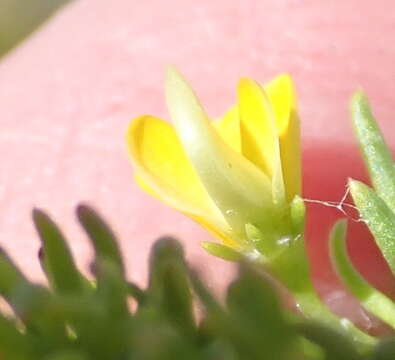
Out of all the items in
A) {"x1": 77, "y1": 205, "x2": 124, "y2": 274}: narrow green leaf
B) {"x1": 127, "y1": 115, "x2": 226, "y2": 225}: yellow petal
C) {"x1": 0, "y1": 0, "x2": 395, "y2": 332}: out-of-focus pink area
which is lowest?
{"x1": 0, "y1": 0, "x2": 395, "y2": 332}: out-of-focus pink area

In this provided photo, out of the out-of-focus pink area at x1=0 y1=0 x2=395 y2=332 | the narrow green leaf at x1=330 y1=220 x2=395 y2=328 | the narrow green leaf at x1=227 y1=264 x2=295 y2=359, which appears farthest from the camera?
the out-of-focus pink area at x1=0 y1=0 x2=395 y2=332

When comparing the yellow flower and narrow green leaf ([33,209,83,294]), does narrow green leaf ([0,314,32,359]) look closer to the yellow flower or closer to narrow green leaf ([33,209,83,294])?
narrow green leaf ([33,209,83,294])

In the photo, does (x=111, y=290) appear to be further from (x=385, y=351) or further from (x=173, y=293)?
(x=385, y=351)

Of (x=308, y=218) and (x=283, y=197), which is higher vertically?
(x=283, y=197)

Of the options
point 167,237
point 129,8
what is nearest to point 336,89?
point 129,8

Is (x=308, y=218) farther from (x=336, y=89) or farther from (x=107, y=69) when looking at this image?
(x=107, y=69)

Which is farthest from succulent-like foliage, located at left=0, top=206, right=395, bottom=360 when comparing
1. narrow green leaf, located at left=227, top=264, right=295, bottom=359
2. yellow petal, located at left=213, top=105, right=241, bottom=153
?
yellow petal, located at left=213, top=105, right=241, bottom=153

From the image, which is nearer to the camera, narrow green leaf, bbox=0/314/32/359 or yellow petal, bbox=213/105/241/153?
narrow green leaf, bbox=0/314/32/359

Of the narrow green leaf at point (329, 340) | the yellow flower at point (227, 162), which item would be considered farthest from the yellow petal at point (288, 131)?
the narrow green leaf at point (329, 340)
